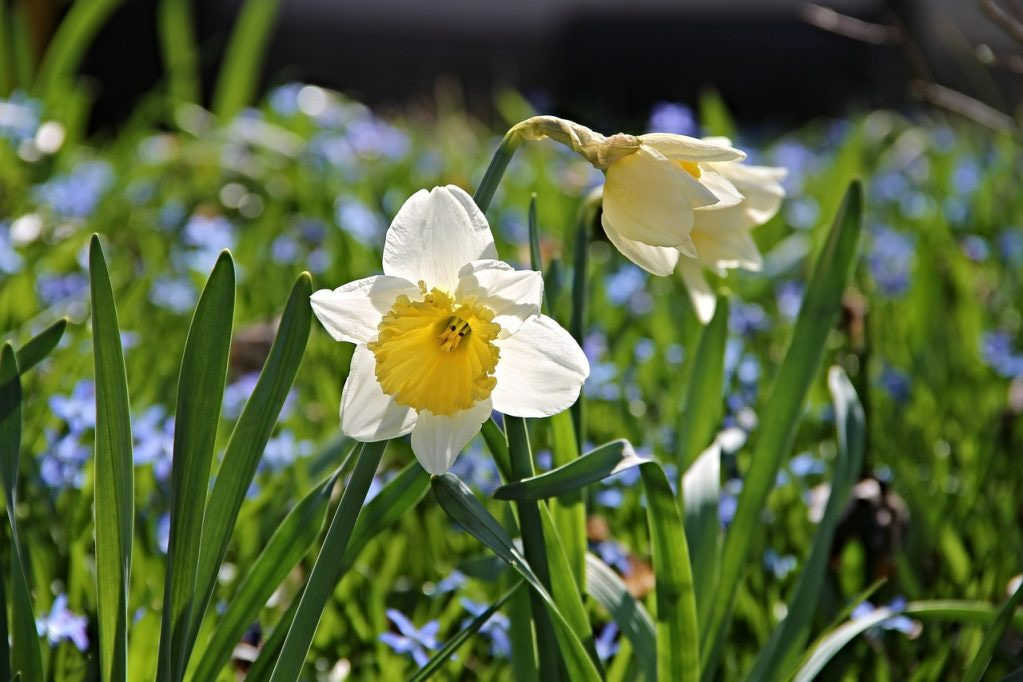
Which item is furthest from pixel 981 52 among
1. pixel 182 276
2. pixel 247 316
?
pixel 182 276

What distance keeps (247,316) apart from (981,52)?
1.41 metres

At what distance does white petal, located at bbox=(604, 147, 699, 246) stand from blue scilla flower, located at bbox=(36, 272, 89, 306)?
145cm

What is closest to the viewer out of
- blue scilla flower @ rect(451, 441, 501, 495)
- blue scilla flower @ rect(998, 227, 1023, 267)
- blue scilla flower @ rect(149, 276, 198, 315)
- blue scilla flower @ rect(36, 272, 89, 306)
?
blue scilla flower @ rect(451, 441, 501, 495)

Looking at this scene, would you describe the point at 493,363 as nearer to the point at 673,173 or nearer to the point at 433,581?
the point at 673,173

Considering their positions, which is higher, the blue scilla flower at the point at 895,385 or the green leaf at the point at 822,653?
the green leaf at the point at 822,653

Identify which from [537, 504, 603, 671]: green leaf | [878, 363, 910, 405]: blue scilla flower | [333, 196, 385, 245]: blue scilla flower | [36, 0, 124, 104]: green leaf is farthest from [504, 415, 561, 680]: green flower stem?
[36, 0, 124, 104]: green leaf

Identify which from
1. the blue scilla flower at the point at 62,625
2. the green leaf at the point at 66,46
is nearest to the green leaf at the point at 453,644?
the blue scilla flower at the point at 62,625

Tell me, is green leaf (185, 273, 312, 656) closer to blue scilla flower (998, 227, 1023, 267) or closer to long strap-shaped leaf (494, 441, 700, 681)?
long strap-shaped leaf (494, 441, 700, 681)

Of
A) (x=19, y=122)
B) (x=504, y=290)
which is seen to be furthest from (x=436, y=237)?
(x=19, y=122)

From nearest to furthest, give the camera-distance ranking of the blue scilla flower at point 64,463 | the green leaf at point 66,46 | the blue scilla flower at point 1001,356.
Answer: the blue scilla flower at point 64,463
the blue scilla flower at point 1001,356
the green leaf at point 66,46

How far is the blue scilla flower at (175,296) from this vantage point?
2.19 meters

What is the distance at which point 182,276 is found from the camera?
2391mm

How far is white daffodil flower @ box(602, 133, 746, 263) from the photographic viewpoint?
830mm

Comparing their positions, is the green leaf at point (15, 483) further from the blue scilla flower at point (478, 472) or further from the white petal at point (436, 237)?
the blue scilla flower at point (478, 472)
